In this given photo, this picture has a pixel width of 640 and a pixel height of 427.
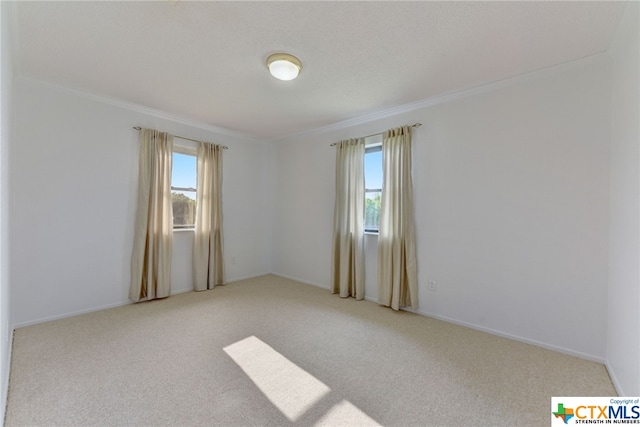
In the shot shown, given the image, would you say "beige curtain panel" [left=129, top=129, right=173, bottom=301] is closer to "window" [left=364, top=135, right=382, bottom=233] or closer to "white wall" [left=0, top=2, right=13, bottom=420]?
"white wall" [left=0, top=2, right=13, bottom=420]

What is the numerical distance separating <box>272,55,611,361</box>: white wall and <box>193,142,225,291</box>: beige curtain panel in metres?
2.75

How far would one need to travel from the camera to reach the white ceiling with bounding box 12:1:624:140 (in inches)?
67.6

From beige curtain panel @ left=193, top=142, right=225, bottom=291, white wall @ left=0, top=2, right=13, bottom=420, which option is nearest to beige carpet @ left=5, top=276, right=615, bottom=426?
white wall @ left=0, top=2, right=13, bottom=420

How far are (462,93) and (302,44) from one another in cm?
189

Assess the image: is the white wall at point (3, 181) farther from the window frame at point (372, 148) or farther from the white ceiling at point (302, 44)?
the window frame at point (372, 148)

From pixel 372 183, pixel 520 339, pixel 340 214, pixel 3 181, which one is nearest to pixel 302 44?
pixel 372 183

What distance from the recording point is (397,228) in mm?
3240

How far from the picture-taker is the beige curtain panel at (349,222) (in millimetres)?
3649

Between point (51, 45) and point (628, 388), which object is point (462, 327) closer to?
point (628, 388)

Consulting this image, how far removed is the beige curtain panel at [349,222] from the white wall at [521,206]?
0.68 m

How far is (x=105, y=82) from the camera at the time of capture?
2713 mm

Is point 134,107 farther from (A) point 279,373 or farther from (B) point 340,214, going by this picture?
(A) point 279,373

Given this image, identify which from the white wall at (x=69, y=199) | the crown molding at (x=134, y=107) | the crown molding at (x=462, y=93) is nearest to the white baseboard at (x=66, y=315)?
the white wall at (x=69, y=199)

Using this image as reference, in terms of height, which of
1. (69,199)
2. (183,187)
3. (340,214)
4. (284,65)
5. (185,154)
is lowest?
(340,214)
